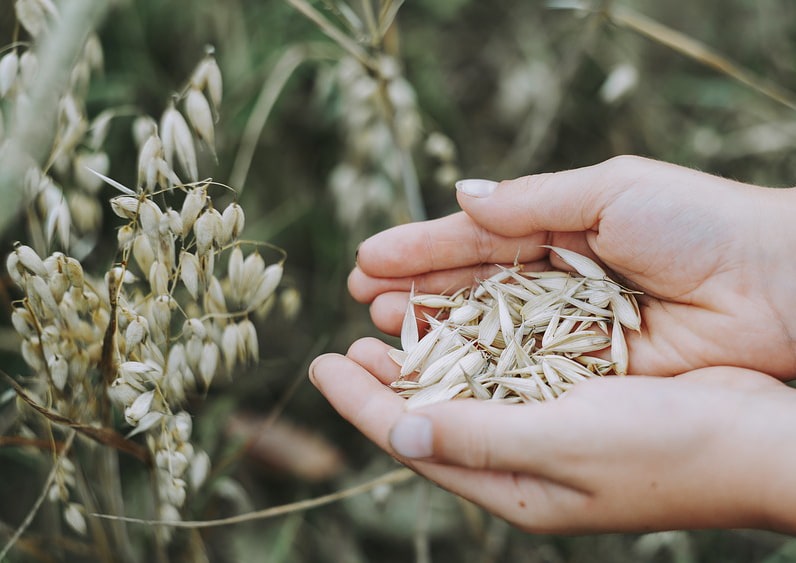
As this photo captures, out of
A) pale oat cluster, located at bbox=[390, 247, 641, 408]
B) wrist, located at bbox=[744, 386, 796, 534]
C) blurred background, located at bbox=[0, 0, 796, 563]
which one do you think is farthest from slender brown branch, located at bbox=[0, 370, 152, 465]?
wrist, located at bbox=[744, 386, 796, 534]

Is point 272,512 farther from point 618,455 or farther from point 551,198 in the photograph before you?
point 551,198

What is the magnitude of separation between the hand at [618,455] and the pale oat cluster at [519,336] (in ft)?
0.44

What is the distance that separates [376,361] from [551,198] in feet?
1.27

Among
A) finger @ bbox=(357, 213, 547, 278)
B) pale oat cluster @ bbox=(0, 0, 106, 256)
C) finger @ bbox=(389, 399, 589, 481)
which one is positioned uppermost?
pale oat cluster @ bbox=(0, 0, 106, 256)

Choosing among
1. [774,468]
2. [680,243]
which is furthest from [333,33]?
[774,468]

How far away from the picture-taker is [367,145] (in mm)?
1473

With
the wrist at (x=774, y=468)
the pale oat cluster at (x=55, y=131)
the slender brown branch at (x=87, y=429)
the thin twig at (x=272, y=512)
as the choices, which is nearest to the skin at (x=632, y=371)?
the wrist at (x=774, y=468)

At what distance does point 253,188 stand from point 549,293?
900mm

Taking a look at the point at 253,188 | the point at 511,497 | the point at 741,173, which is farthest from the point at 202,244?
the point at 741,173

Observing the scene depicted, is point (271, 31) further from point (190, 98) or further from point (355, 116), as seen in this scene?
point (190, 98)

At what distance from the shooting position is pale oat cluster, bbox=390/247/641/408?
1.02 m

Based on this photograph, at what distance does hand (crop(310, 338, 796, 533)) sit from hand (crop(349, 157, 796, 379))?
183 millimetres

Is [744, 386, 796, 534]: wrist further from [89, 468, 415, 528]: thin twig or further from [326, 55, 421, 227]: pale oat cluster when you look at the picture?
[326, 55, 421, 227]: pale oat cluster

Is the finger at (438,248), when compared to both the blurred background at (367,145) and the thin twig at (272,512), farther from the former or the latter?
the thin twig at (272,512)
